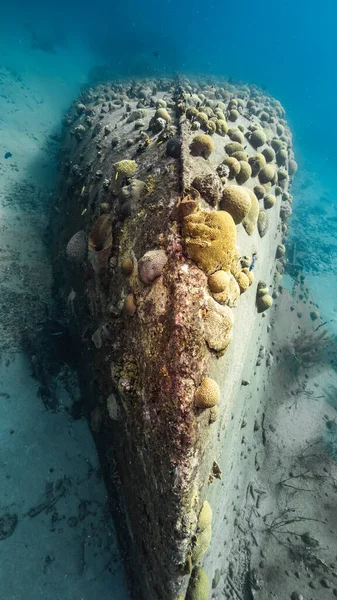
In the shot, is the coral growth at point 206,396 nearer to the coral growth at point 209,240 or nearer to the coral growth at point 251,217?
the coral growth at point 209,240

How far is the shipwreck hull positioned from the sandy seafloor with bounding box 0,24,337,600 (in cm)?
87

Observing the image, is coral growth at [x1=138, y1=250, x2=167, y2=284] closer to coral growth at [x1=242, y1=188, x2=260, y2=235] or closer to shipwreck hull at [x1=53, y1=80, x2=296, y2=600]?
shipwreck hull at [x1=53, y1=80, x2=296, y2=600]

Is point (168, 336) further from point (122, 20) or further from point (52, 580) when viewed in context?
point (122, 20)

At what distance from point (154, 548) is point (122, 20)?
68.0 metres

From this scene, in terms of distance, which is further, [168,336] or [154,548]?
[154,548]

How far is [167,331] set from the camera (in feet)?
12.2

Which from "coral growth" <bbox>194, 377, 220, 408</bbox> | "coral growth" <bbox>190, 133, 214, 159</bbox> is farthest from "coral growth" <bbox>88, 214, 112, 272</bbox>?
"coral growth" <bbox>194, 377, 220, 408</bbox>

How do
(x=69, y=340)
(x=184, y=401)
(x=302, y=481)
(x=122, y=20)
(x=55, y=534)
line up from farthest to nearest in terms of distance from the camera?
(x=122, y=20) < (x=302, y=481) < (x=69, y=340) < (x=55, y=534) < (x=184, y=401)

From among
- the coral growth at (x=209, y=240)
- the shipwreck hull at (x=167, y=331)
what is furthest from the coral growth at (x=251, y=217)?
the coral growth at (x=209, y=240)

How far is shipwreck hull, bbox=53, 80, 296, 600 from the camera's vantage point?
3678 millimetres

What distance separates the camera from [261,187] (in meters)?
8.16

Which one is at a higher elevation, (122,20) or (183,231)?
(122,20)

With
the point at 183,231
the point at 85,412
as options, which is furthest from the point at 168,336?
the point at 85,412

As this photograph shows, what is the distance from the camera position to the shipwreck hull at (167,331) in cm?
368
